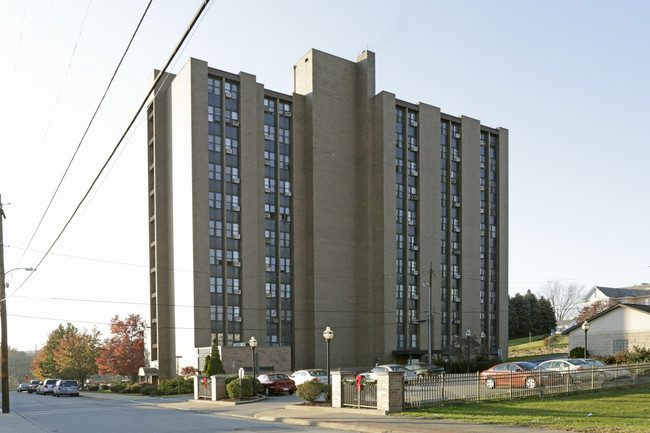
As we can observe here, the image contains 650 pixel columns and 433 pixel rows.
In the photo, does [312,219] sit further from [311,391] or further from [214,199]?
[311,391]

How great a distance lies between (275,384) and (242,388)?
3.50 metres

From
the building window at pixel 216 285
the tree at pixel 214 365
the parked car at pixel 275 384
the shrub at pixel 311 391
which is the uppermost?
the building window at pixel 216 285

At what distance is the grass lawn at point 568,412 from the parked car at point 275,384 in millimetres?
16049

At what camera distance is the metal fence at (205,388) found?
3556cm

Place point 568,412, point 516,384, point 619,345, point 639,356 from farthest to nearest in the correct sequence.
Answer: point 619,345 → point 639,356 → point 516,384 → point 568,412

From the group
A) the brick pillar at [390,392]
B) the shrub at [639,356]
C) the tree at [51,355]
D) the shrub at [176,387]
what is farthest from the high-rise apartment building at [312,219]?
the tree at [51,355]

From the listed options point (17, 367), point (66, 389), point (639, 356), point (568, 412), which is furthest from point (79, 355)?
point (17, 367)

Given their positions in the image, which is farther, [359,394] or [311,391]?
[311,391]

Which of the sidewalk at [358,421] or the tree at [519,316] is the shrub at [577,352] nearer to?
the sidewalk at [358,421]

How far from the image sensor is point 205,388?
118 ft

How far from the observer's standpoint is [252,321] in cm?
6303

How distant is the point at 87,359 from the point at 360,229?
4627 centimetres

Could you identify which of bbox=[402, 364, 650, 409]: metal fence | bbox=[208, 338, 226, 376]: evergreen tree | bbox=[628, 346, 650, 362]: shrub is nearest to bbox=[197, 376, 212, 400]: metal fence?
bbox=[208, 338, 226, 376]: evergreen tree

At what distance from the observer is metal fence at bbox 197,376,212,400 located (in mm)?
35562
